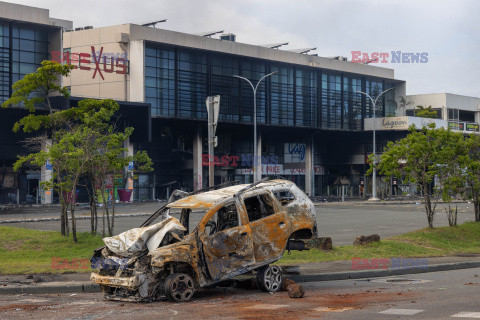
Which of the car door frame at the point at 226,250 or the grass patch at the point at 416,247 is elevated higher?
the car door frame at the point at 226,250

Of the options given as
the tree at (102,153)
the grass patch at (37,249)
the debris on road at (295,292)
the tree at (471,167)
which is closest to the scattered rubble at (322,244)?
the grass patch at (37,249)

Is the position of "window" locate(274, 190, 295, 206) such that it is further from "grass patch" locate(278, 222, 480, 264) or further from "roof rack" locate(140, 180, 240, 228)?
"grass patch" locate(278, 222, 480, 264)

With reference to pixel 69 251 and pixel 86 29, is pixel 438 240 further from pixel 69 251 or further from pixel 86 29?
pixel 86 29

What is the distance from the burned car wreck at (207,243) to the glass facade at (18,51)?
4282cm

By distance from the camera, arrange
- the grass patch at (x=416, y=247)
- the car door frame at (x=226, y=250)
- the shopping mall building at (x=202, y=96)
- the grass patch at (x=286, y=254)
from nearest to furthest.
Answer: the car door frame at (x=226, y=250) → the grass patch at (x=286, y=254) → the grass patch at (x=416, y=247) → the shopping mall building at (x=202, y=96)

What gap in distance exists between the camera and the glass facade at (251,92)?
63344 mm

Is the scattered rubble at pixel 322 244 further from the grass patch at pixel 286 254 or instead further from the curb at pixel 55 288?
the curb at pixel 55 288

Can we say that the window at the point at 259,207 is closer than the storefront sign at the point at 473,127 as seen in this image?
Yes

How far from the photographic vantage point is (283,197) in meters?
13.2

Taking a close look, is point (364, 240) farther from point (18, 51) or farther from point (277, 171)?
point (277, 171)

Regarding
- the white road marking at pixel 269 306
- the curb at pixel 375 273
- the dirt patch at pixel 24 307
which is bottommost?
the curb at pixel 375 273

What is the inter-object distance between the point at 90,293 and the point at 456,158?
16.1m

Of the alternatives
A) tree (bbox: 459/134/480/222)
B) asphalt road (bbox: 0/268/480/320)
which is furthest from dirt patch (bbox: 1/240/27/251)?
tree (bbox: 459/134/480/222)

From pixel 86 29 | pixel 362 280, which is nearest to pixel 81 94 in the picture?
pixel 86 29
